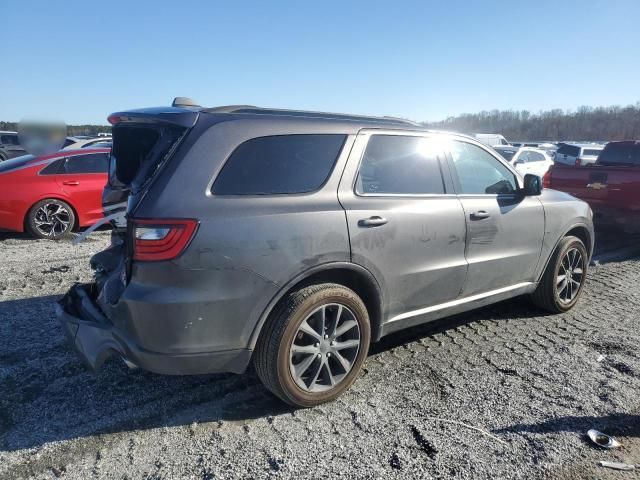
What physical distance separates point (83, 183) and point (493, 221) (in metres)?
6.84

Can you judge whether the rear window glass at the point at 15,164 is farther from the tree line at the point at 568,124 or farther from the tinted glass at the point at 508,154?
the tree line at the point at 568,124

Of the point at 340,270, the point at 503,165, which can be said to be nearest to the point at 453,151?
the point at 503,165

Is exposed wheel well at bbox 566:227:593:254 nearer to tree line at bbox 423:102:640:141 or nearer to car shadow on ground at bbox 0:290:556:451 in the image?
car shadow on ground at bbox 0:290:556:451

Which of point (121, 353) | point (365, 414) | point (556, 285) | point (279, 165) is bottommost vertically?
point (365, 414)

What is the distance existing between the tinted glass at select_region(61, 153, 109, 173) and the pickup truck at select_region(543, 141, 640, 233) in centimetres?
764

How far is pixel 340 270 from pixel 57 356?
7.53 ft

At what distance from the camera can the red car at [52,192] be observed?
7645 millimetres

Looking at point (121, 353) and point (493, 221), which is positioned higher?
point (493, 221)

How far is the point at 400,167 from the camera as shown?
11.8ft

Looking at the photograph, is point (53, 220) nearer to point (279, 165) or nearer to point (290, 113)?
point (290, 113)

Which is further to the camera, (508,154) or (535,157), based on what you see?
(535,157)

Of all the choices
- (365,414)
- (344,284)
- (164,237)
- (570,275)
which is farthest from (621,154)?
(164,237)

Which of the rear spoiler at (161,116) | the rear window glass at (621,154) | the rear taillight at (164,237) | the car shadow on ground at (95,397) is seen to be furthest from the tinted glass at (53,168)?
the rear window glass at (621,154)

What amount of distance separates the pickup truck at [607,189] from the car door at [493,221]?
3723 millimetres
